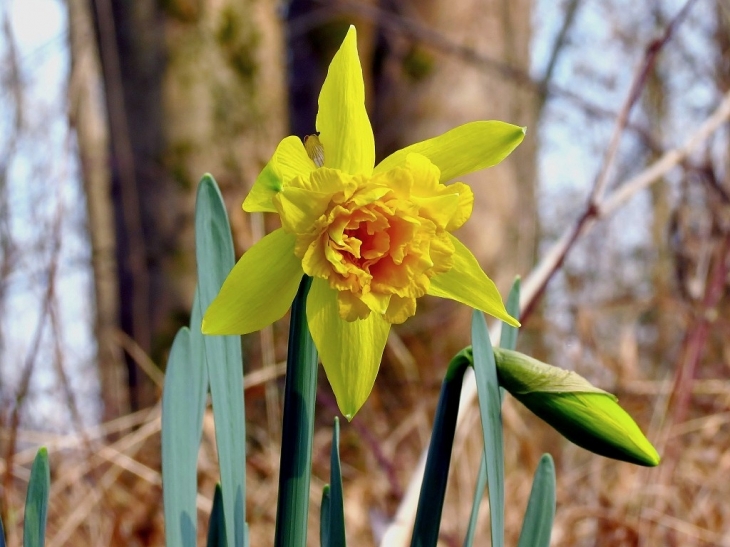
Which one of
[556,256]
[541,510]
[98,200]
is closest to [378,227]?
[541,510]

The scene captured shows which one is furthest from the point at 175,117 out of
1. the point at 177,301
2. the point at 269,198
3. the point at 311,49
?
the point at 269,198

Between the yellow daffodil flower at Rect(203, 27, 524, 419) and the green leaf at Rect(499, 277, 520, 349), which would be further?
the green leaf at Rect(499, 277, 520, 349)

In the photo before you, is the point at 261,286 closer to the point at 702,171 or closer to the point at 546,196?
the point at 702,171

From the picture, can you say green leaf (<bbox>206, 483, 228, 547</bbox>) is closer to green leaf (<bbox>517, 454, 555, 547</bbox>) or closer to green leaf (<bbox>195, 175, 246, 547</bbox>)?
green leaf (<bbox>195, 175, 246, 547</bbox>)

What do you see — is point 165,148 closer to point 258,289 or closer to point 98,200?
point 98,200

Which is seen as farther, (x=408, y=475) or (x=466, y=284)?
(x=408, y=475)

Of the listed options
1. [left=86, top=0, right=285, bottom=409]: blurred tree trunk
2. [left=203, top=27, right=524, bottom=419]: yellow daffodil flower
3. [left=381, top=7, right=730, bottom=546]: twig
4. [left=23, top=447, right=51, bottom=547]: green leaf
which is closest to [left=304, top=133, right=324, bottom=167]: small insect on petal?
[left=203, top=27, right=524, bottom=419]: yellow daffodil flower

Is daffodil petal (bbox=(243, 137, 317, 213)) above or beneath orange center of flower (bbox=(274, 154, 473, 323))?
above
